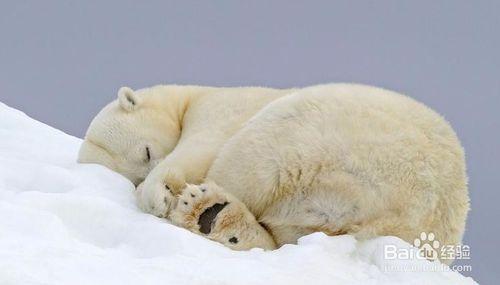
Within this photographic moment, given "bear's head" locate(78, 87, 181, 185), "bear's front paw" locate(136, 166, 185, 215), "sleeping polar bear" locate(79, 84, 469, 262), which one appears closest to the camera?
"sleeping polar bear" locate(79, 84, 469, 262)

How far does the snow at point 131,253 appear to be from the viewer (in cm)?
407

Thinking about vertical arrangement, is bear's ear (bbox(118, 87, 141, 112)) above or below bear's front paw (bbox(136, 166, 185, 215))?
above

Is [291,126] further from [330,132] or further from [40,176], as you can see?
[40,176]

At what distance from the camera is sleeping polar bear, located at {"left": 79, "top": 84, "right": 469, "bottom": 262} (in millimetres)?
5297

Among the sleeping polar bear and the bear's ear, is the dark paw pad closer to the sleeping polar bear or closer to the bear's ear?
the sleeping polar bear

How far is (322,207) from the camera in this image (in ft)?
17.5

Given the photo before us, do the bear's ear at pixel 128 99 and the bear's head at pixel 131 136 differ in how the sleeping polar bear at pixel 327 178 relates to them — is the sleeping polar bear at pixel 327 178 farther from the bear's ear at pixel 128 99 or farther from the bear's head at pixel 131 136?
the bear's ear at pixel 128 99

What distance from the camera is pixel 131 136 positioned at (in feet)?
24.2

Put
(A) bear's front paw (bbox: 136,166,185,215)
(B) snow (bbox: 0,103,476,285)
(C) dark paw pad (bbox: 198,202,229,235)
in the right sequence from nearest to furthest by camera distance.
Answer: (B) snow (bbox: 0,103,476,285)
(C) dark paw pad (bbox: 198,202,229,235)
(A) bear's front paw (bbox: 136,166,185,215)

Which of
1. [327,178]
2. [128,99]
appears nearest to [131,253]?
[327,178]

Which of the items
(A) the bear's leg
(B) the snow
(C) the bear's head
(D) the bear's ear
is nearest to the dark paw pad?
(A) the bear's leg

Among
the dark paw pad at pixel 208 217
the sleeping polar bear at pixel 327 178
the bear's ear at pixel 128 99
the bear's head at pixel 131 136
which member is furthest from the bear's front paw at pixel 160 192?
the bear's ear at pixel 128 99

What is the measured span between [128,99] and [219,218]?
8.24 feet

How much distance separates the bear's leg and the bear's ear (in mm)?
2163
